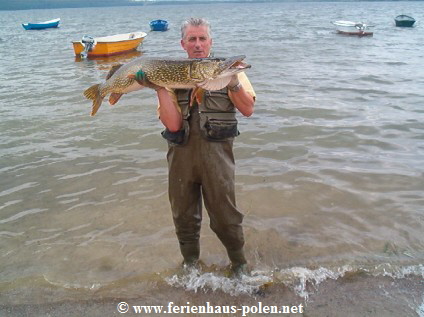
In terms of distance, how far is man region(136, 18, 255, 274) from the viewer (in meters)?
3.20

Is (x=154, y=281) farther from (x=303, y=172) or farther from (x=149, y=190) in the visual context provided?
(x=303, y=172)

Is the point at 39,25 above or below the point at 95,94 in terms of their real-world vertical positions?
below

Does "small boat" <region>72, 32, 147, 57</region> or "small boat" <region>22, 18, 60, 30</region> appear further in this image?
"small boat" <region>22, 18, 60, 30</region>

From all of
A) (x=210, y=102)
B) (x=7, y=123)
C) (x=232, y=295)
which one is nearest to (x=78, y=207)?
(x=232, y=295)

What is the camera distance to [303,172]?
A: 22.5ft

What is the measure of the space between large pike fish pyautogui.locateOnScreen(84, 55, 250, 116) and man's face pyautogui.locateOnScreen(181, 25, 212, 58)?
0.27 metres

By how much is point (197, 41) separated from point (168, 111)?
2.21ft

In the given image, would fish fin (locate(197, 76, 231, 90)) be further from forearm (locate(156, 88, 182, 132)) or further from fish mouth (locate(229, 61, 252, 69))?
forearm (locate(156, 88, 182, 132))

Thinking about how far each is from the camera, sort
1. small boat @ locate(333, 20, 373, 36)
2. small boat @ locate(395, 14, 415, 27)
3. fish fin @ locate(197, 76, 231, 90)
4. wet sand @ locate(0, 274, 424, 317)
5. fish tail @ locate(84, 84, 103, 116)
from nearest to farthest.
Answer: fish fin @ locate(197, 76, 231, 90) → wet sand @ locate(0, 274, 424, 317) → fish tail @ locate(84, 84, 103, 116) → small boat @ locate(333, 20, 373, 36) → small boat @ locate(395, 14, 415, 27)

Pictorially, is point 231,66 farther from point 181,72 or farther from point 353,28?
point 353,28

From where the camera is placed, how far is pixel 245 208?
5754 millimetres

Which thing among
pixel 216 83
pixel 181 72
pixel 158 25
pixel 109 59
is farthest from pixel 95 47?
pixel 158 25

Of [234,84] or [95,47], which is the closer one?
[234,84]

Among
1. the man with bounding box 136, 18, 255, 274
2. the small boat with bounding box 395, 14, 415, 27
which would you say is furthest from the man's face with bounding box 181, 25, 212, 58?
the small boat with bounding box 395, 14, 415, 27
